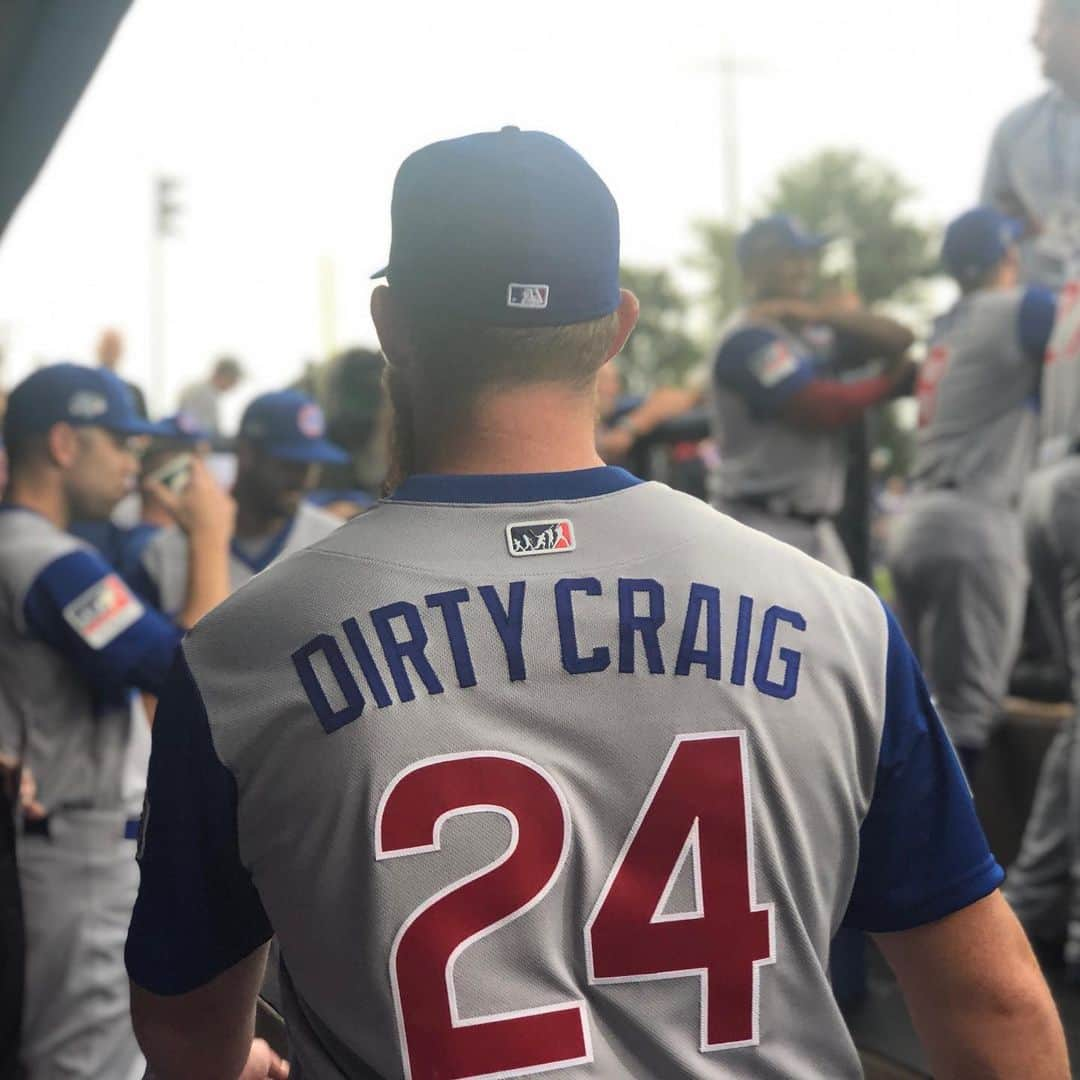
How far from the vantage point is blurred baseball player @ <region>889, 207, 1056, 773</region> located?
466 centimetres

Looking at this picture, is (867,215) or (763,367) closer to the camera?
(763,367)

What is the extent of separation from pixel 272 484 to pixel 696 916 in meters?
3.45

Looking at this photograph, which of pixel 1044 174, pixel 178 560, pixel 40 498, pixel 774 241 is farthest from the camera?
pixel 1044 174

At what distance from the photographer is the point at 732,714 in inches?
49.8

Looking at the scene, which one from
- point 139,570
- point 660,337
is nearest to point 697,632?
point 139,570

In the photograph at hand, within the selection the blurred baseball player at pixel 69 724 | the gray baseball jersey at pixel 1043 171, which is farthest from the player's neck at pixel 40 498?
the gray baseball jersey at pixel 1043 171

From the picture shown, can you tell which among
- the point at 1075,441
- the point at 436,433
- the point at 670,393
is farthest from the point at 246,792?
the point at 670,393

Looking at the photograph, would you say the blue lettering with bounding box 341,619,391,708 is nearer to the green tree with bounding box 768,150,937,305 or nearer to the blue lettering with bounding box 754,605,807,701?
the blue lettering with bounding box 754,605,807,701

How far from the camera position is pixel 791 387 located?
4.94 m

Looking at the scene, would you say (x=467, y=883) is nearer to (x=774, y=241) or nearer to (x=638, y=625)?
(x=638, y=625)

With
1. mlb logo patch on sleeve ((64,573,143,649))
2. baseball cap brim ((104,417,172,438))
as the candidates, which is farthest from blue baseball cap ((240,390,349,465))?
mlb logo patch on sleeve ((64,573,143,649))

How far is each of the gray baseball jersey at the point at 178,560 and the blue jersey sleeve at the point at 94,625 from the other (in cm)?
125

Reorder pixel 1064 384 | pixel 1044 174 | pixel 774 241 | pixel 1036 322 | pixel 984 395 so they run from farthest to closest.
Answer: pixel 1044 174 → pixel 774 241 → pixel 984 395 → pixel 1036 322 → pixel 1064 384

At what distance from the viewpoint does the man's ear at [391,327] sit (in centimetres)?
136
